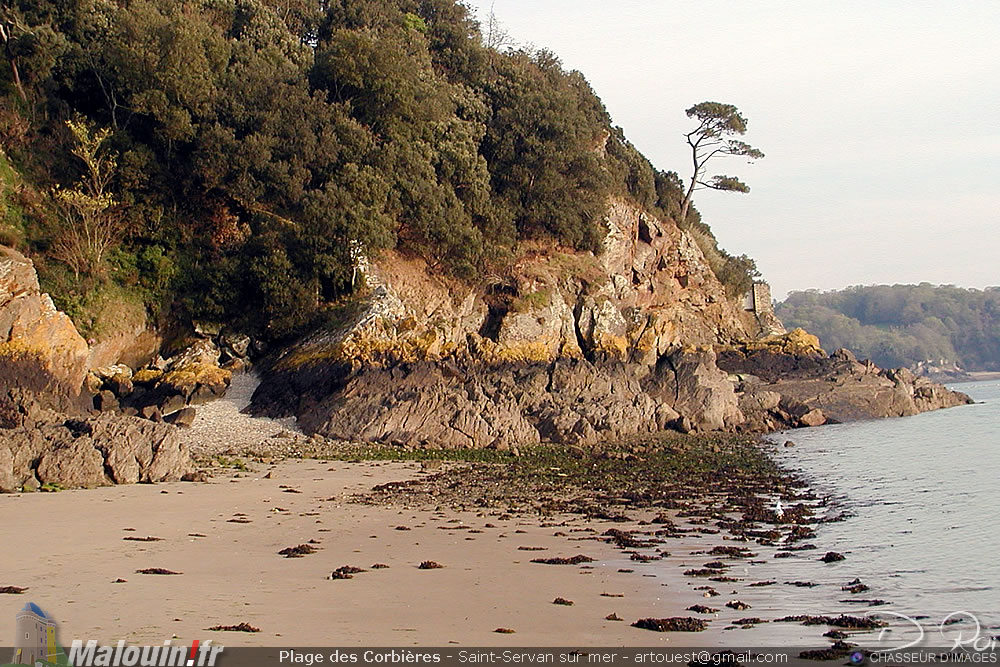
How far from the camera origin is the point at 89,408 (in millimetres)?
21703

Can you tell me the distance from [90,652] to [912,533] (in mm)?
10615

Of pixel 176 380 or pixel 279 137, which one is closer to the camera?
pixel 176 380

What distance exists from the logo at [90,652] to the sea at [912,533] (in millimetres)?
5143

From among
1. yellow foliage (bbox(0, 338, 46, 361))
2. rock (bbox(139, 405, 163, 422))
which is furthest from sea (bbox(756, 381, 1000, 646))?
yellow foliage (bbox(0, 338, 46, 361))

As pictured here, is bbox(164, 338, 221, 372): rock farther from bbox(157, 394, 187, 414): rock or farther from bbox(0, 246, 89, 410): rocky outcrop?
bbox(0, 246, 89, 410): rocky outcrop

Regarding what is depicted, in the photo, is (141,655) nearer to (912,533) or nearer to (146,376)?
(912,533)

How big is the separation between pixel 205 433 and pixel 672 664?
61.0ft

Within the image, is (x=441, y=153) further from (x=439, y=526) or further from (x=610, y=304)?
(x=439, y=526)

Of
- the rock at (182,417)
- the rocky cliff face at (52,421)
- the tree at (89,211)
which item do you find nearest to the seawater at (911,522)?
the rocky cliff face at (52,421)

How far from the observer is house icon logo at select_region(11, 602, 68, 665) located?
5.43 meters

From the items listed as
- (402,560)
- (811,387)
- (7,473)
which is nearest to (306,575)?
(402,560)

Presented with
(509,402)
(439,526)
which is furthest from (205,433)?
(439,526)

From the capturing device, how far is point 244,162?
29.2 meters

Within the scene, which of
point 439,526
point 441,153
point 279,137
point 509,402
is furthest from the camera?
point 441,153
